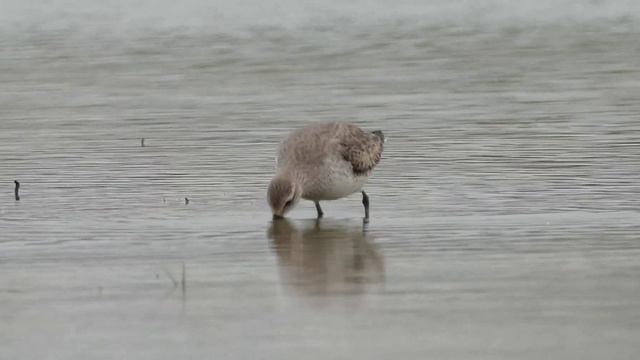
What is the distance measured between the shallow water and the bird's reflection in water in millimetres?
35

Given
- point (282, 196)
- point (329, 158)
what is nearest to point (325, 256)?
point (282, 196)

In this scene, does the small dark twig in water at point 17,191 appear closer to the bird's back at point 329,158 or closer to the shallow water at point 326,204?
the shallow water at point 326,204

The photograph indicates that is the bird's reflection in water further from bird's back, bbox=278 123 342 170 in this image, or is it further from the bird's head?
bird's back, bbox=278 123 342 170

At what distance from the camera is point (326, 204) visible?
46.1ft

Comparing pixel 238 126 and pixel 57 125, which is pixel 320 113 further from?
pixel 57 125

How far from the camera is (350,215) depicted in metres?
13.1

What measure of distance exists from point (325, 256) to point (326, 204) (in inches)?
114

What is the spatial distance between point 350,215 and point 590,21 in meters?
13.2

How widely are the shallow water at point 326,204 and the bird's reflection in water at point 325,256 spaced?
0.03 metres

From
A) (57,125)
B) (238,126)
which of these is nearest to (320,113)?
(238,126)

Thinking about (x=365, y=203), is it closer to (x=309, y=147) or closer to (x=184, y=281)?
(x=309, y=147)

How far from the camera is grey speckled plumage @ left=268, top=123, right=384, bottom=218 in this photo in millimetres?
12867

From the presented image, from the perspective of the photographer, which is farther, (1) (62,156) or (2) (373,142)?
(1) (62,156)

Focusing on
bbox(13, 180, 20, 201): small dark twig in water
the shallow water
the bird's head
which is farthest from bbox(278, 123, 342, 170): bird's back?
bbox(13, 180, 20, 201): small dark twig in water
